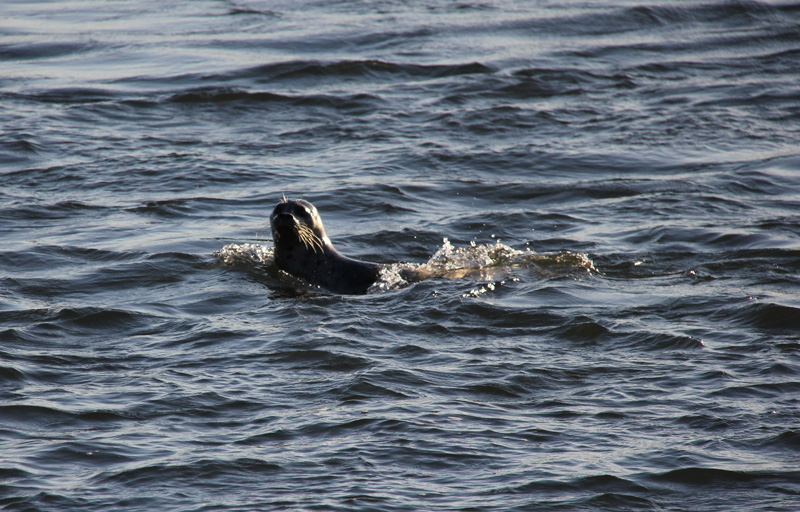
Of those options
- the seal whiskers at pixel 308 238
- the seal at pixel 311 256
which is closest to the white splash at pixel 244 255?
the seal at pixel 311 256

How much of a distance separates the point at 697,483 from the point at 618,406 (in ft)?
2.94

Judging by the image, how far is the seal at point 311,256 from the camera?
8.72m

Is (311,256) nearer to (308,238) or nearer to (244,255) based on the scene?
(308,238)

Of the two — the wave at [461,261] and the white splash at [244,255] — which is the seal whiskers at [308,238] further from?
the white splash at [244,255]

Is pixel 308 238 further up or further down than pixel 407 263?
further up

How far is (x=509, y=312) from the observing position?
7.86m

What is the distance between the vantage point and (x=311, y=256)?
895 centimetres

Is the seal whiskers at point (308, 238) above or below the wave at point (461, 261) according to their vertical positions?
above

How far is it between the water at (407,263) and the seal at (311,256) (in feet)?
0.97

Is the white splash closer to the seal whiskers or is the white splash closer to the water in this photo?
the water

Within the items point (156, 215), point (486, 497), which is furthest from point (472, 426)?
point (156, 215)

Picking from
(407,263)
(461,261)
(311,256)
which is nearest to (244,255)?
(311,256)

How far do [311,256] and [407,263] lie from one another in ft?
2.72

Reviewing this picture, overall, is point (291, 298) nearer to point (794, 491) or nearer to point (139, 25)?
point (794, 491)
